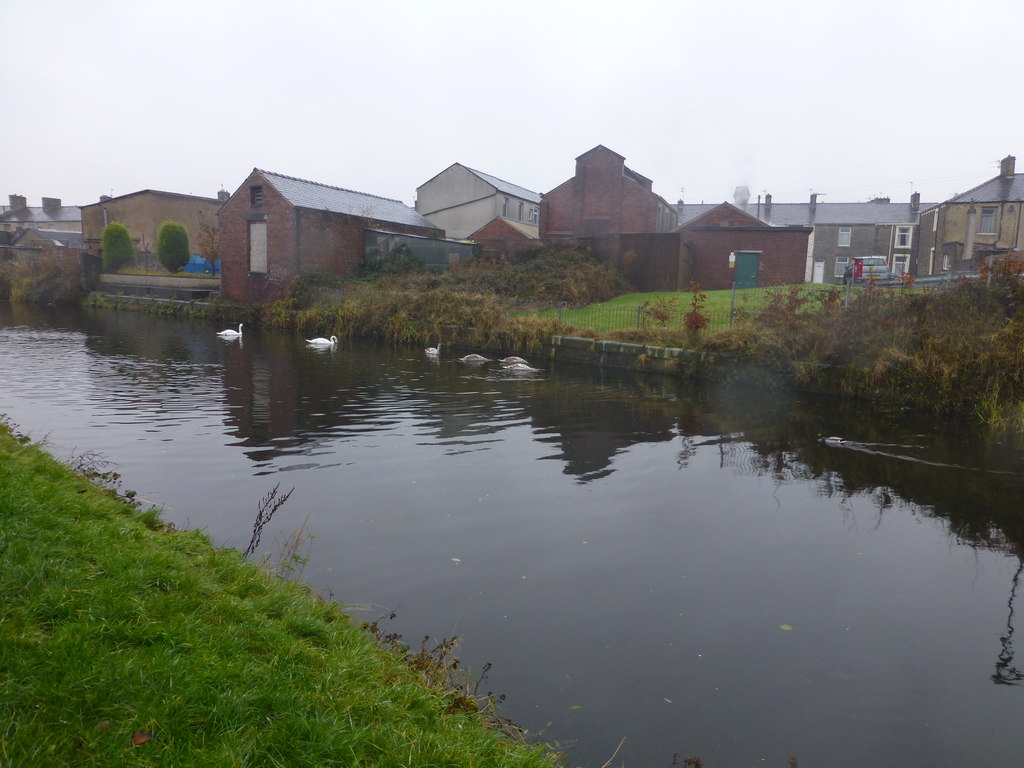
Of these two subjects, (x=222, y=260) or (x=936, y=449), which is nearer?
(x=936, y=449)

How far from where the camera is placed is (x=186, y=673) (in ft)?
9.95

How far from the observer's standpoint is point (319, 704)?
9.98ft

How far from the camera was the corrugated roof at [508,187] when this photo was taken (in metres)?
45.5

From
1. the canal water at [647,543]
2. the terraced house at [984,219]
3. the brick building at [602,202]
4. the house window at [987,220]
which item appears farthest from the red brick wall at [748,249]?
the house window at [987,220]

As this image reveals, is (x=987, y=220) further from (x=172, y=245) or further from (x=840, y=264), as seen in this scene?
(x=172, y=245)

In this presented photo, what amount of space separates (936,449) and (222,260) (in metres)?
30.7

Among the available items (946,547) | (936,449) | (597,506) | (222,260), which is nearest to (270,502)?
(597,506)

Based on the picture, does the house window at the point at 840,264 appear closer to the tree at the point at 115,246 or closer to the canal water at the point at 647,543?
the canal water at the point at 647,543

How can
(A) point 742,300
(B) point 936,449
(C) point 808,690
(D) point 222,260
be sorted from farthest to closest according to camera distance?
(D) point 222,260
(A) point 742,300
(B) point 936,449
(C) point 808,690

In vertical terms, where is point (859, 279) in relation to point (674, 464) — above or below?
above

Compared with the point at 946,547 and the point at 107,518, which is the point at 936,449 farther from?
the point at 107,518

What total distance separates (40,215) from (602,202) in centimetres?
6400

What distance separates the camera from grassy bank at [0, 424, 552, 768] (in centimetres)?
263

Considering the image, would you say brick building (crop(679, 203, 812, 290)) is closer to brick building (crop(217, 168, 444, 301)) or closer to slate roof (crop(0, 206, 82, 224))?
brick building (crop(217, 168, 444, 301))
